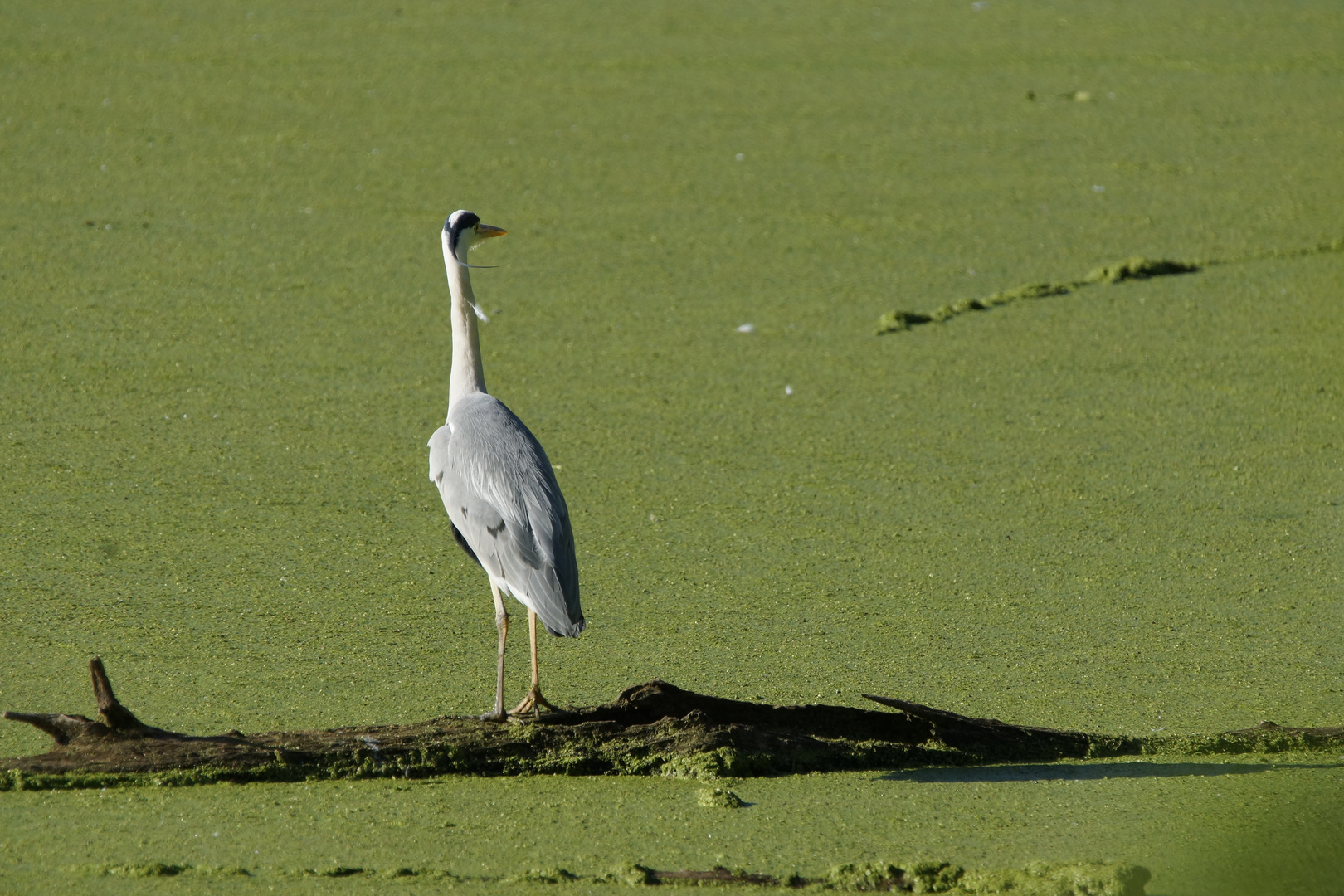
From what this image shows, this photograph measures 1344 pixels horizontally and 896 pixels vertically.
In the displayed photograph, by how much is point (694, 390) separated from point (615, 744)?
5.10 ft

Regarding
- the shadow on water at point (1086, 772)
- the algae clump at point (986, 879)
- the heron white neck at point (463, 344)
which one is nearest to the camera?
the algae clump at point (986, 879)

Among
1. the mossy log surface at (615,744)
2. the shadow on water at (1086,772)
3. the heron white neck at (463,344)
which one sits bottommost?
the shadow on water at (1086,772)

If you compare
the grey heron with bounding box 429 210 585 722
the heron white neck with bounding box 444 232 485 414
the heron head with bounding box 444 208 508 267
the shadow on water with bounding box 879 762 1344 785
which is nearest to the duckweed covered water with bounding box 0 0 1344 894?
the shadow on water with bounding box 879 762 1344 785

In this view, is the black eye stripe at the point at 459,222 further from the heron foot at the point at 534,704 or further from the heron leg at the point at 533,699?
the heron foot at the point at 534,704

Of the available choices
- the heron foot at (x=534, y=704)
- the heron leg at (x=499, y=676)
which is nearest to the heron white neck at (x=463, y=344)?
the heron leg at (x=499, y=676)

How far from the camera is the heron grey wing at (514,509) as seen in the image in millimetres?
2203

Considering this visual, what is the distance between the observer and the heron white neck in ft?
9.07

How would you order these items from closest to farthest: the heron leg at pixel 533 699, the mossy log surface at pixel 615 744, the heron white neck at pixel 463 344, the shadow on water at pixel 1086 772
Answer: the mossy log surface at pixel 615 744 → the shadow on water at pixel 1086 772 → the heron leg at pixel 533 699 → the heron white neck at pixel 463 344

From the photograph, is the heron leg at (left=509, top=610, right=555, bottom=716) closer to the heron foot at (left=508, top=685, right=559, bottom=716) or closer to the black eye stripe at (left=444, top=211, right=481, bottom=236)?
the heron foot at (left=508, top=685, right=559, bottom=716)

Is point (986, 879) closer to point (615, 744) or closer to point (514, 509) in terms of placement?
point (615, 744)

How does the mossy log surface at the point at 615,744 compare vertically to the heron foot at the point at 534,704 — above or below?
below

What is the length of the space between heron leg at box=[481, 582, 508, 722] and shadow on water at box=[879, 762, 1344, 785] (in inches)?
24.3

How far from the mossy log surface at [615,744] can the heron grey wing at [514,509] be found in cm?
19

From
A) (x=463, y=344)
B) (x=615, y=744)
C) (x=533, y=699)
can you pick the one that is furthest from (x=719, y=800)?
(x=463, y=344)
